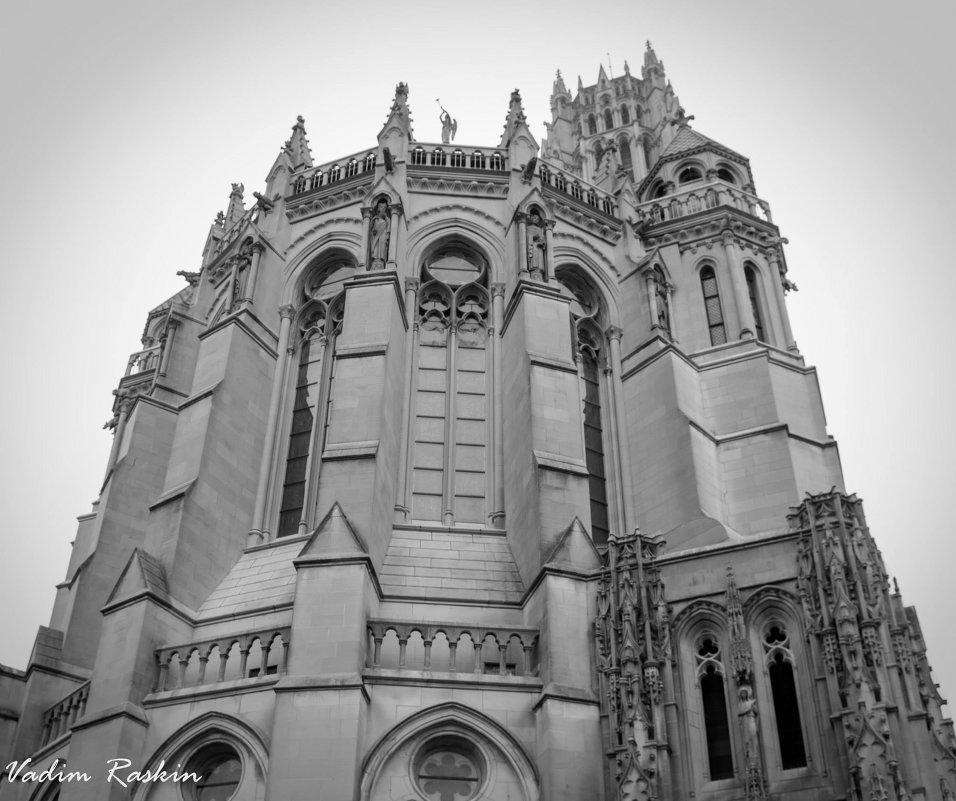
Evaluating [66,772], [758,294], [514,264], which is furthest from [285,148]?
[66,772]

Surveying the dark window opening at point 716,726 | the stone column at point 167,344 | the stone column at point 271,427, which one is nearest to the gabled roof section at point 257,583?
the stone column at point 271,427

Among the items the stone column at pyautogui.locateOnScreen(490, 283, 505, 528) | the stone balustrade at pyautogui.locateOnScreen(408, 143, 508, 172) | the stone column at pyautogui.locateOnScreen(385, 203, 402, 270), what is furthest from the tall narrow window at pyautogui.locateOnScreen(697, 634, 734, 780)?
the stone balustrade at pyautogui.locateOnScreen(408, 143, 508, 172)

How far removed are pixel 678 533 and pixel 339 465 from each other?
262 inches

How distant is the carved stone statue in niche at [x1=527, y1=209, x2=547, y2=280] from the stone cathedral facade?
0.32ft

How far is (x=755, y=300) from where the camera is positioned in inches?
1046

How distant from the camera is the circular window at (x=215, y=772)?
55.1ft

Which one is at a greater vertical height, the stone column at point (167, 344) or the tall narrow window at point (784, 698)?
the stone column at point (167, 344)

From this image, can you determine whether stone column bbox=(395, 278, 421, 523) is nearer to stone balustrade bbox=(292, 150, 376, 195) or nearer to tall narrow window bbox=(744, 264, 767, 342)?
stone balustrade bbox=(292, 150, 376, 195)

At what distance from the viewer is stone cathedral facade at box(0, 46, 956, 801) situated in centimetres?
1559

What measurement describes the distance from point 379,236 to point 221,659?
9948mm

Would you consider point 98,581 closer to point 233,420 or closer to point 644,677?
point 233,420

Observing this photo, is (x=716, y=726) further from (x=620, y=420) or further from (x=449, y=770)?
(x=620, y=420)

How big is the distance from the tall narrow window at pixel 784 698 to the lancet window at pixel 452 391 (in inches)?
265

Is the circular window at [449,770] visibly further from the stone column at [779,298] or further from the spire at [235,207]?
the spire at [235,207]
